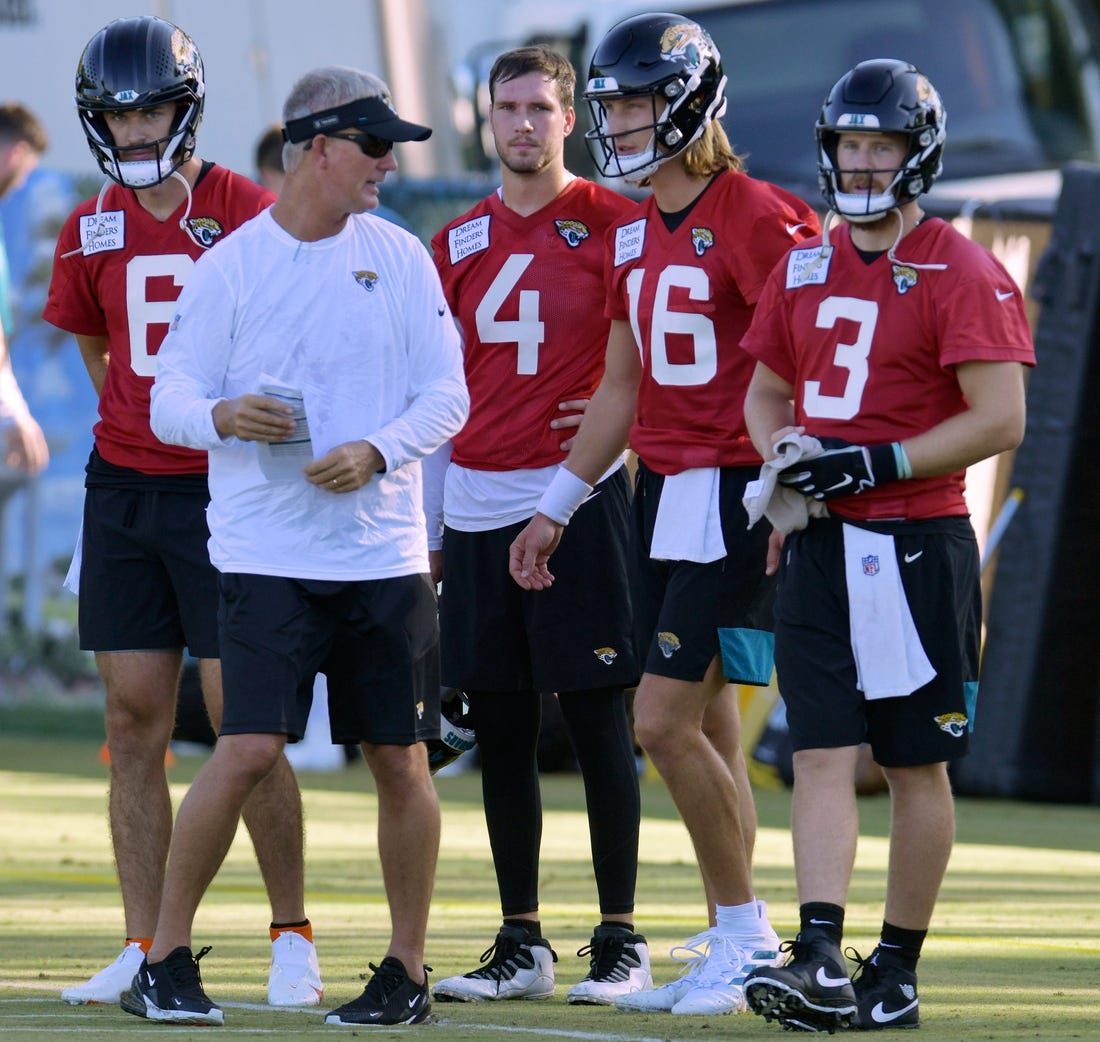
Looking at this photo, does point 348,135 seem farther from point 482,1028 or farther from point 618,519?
point 482,1028

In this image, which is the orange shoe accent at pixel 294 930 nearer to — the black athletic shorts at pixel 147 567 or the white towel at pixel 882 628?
the black athletic shorts at pixel 147 567

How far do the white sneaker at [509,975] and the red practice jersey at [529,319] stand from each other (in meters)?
1.28

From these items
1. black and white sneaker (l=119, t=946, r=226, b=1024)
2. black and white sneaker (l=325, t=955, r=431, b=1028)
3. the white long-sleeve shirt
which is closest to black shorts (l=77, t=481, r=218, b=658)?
the white long-sleeve shirt

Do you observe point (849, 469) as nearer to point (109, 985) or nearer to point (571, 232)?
point (571, 232)

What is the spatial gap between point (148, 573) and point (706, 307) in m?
1.61

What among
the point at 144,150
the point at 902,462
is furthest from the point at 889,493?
the point at 144,150

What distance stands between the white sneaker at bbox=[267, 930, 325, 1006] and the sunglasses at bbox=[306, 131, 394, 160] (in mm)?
1956

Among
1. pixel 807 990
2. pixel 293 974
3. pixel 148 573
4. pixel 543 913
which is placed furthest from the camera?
pixel 543 913

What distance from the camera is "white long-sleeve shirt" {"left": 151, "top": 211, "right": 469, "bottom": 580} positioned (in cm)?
564

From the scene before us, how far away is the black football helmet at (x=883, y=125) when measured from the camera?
5.68 metres

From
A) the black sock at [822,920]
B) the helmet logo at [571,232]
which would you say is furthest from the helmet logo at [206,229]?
the black sock at [822,920]

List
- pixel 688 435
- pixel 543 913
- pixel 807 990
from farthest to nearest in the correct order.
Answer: pixel 543 913 → pixel 688 435 → pixel 807 990

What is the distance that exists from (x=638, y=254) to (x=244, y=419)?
1292mm

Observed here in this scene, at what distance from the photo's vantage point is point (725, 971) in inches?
237
